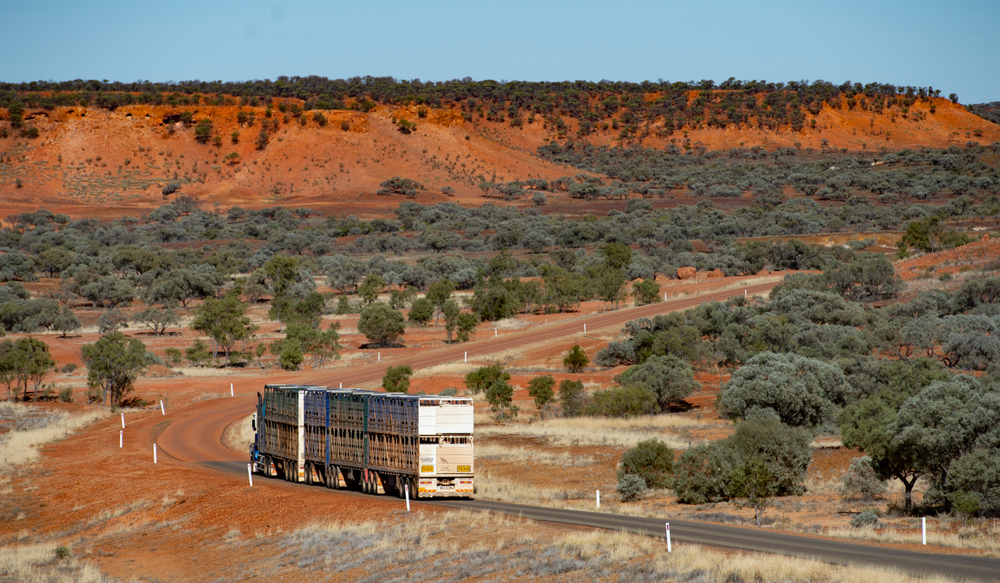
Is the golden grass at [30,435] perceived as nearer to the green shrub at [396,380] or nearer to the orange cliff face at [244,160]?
the green shrub at [396,380]

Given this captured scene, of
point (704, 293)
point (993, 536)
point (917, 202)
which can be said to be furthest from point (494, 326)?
point (917, 202)

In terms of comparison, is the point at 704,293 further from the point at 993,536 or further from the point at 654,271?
the point at 993,536

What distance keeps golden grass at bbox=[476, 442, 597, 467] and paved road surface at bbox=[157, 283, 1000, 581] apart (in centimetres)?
712

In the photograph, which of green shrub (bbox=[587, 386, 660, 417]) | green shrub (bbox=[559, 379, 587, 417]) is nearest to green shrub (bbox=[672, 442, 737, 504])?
green shrub (bbox=[587, 386, 660, 417])

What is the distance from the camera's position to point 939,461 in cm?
2022

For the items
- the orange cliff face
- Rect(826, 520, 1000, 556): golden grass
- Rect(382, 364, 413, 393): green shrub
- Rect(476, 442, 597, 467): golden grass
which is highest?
the orange cliff face

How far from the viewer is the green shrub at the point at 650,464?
2486cm

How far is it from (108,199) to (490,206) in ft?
167

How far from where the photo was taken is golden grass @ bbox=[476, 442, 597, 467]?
28812 mm

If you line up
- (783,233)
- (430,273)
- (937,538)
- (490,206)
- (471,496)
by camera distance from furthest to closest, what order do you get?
(490,206) → (783,233) → (430,273) → (471,496) → (937,538)

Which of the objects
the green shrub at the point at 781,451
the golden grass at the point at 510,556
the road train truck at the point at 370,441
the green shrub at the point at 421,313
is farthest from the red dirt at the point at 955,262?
the golden grass at the point at 510,556

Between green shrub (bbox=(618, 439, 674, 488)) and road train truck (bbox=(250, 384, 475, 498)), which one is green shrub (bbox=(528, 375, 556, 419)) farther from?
road train truck (bbox=(250, 384, 475, 498))

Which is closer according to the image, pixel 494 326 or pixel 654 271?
pixel 494 326

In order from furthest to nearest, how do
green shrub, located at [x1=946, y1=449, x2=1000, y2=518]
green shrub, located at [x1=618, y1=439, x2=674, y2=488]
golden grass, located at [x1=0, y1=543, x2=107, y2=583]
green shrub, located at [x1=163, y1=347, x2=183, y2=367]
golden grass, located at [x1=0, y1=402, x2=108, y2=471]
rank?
green shrub, located at [x1=163, y1=347, x2=183, y2=367] → golden grass, located at [x1=0, y1=402, x2=108, y2=471] → green shrub, located at [x1=618, y1=439, x2=674, y2=488] → green shrub, located at [x1=946, y1=449, x2=1000, y2=518] → golden grass, located at [x1=0, y1=543, x2=107, y2=583]
